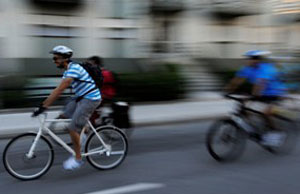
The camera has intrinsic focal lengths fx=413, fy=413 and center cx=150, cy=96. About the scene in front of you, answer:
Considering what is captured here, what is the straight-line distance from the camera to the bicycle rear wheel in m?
6.34

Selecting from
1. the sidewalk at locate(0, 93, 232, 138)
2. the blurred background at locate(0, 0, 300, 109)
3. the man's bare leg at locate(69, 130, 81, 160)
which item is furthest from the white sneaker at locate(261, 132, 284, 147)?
the blurred background at locate(0, 0, 300, 109)

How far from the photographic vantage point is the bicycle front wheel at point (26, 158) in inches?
213

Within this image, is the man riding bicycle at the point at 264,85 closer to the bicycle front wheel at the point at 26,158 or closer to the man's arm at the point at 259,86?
the man's arm at the point at 259,86

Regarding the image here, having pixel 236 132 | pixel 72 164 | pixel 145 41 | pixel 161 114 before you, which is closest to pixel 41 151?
pixel 72 164

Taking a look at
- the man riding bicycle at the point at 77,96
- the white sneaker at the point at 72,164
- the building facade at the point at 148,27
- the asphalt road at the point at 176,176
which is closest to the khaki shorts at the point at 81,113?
the man riding bicycle at the point at 77,96

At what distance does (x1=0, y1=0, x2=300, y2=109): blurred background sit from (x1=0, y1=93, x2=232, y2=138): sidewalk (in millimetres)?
894

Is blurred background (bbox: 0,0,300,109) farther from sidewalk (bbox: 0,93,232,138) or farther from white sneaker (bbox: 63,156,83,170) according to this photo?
white sneaker (bbox: 63,156,83,170)

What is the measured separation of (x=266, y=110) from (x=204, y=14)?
1330cm

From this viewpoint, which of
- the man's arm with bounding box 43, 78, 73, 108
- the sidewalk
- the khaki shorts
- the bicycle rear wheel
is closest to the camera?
the man's arm with bounding box 43, 78, 73, 108

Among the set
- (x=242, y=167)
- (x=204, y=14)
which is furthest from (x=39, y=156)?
(x=204, y=14)

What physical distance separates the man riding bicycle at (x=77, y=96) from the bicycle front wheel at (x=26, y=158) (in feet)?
0.98

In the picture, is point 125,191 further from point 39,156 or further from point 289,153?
point 289,153

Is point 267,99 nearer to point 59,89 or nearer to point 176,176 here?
→ point 176,176

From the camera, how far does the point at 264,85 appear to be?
6645 millimetres
